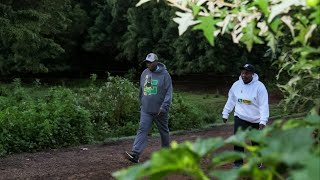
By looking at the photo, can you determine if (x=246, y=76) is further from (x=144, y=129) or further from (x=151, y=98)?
(x=144, y=129)

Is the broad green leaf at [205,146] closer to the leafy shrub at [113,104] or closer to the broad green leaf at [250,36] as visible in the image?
the broad green leaf at [250,36]

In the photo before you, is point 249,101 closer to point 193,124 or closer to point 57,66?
point 193,124

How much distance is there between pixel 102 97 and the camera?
13719mm

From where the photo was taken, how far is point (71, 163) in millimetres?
9070

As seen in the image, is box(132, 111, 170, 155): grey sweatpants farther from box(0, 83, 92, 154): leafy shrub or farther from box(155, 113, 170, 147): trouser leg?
box(0, 83, 92, 154): leafy shrub

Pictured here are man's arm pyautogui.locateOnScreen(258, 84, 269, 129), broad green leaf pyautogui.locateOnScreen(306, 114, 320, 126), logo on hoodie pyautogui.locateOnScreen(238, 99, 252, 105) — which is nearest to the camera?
broad green leaf pyautogui.locateOnScreen(306, 114, 320, 126)

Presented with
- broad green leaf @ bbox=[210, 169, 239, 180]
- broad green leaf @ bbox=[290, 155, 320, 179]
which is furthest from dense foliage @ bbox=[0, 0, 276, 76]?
broad green leaf @ bbox=[290, 155, 320, 179]

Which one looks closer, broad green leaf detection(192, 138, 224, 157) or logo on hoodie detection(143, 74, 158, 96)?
broad green leaf detection(192, 138, 224, 157)

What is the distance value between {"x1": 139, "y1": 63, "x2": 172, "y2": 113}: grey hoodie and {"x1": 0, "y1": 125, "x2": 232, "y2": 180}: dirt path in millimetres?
1043

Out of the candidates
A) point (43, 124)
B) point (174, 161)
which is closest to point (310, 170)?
point (174, 161)

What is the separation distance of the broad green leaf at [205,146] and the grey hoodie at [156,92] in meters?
6.95

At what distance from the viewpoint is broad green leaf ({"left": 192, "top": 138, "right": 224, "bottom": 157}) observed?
1868mm

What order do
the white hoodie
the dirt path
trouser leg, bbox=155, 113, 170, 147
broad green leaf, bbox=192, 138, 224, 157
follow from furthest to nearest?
trouser leg, bbox=155, 113, 170, 147 < the dirt path < the white hoodie < broad green leaf, bbox=192, 138, 224, 157

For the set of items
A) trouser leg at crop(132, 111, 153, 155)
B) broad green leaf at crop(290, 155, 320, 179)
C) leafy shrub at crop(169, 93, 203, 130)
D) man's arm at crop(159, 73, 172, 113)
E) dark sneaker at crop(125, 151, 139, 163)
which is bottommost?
leafy shrub at crop(169, 93, 203, 130)
